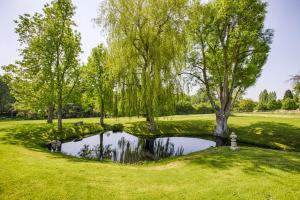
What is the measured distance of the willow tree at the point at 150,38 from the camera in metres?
20.1

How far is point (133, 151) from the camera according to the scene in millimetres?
18578

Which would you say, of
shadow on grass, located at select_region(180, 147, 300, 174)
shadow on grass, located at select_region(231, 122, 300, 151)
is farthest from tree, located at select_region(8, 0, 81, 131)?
shadow on grass, located at select_region(231, 122, 300, 151)

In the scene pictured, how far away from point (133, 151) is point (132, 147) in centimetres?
142

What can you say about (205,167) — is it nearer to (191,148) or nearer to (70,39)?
(191,148)

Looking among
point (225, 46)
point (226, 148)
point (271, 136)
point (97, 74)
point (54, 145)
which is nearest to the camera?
point (226, 148)

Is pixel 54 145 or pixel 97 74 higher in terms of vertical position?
pixel 97 74

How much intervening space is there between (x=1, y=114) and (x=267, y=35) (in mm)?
70204

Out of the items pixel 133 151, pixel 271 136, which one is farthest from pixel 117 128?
pixel 271 136

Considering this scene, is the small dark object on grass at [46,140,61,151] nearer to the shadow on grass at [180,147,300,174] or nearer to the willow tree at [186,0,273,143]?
the shadow on grass at [180,147,300,174]

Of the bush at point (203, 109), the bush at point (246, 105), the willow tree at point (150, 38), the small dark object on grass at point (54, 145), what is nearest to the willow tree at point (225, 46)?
the willow tree at point (150, 38)

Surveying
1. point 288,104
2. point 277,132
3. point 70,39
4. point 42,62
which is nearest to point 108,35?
point 70,39

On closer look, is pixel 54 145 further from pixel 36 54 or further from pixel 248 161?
pixel 248 161

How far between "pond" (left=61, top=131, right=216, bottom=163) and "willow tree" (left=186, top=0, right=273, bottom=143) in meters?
4.95

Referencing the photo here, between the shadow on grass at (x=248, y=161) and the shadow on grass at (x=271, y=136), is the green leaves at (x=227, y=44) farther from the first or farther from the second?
the shadow on grass at (x=248, y=161)
